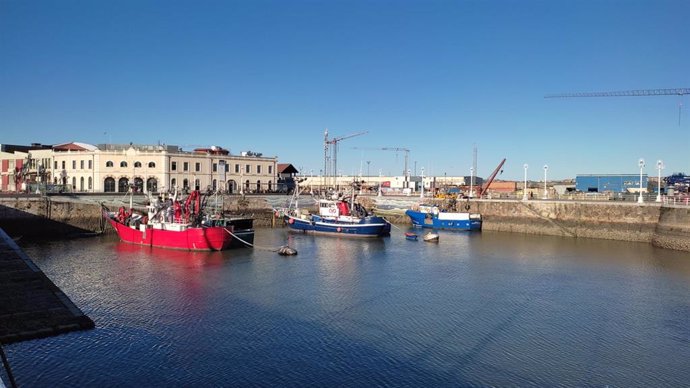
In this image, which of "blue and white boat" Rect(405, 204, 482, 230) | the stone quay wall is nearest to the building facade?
the stone quay wall

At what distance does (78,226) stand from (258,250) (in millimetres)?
23487

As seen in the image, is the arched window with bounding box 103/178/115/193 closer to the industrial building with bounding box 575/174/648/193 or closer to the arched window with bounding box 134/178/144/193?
the arched window with bounding box 134/178/144/193

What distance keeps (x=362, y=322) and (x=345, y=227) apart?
33553 millimetres

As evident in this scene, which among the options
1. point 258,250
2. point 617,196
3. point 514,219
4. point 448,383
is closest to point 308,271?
point 258,250

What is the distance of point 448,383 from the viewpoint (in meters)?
15.9

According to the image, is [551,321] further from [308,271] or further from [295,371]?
[308,271]

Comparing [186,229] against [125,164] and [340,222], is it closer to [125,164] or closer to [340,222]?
[340,222]

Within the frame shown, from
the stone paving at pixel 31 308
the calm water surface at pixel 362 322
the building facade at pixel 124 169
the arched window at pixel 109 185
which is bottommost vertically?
the calm water surface at pixel 362 322

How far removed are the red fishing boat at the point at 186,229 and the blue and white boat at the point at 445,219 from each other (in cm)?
2849

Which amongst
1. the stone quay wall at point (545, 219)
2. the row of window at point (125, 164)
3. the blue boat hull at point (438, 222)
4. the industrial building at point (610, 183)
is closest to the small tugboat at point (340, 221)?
the stone quay wall at point (545, 219)

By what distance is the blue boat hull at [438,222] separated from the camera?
211ft

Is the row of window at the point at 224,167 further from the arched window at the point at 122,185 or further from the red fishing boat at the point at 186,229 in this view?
the red fishing boat at the point at 186,229

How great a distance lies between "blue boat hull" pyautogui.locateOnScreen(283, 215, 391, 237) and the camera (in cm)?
5484

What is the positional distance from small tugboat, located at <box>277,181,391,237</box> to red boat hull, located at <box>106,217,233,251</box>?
1659cm
